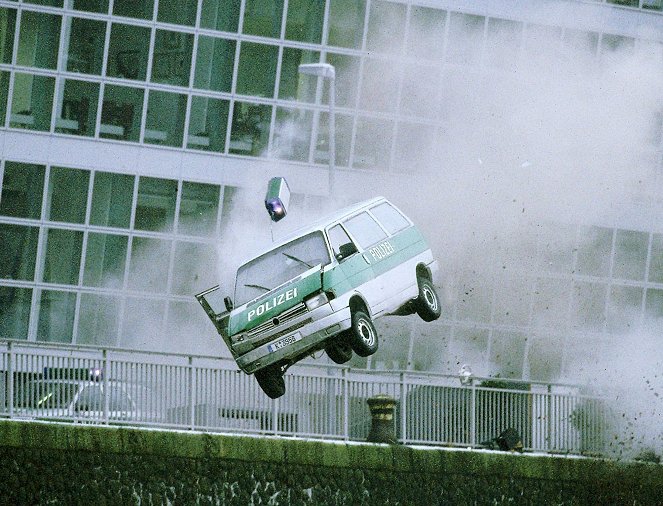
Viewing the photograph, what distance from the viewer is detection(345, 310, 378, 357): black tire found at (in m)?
22.8

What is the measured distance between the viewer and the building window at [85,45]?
37.2 metres

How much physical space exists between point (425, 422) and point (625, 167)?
16.9 metres

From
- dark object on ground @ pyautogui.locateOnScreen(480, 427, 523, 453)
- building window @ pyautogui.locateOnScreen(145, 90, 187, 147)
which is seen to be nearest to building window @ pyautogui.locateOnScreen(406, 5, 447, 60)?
building window @ pyautogui.locateOnScreen(145, 90, 187, 147)

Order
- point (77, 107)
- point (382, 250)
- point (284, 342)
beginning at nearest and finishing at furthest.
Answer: point (284, 342), point (382, 250), point (77, 107)

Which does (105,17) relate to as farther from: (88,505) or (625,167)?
(88,505)

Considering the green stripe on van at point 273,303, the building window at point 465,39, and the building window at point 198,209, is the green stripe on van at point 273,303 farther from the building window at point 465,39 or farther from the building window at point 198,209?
the building window at point 465,39

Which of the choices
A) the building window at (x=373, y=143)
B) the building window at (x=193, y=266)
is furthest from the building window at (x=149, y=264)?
the building window at (x=373, y=143)

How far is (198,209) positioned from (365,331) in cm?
1541

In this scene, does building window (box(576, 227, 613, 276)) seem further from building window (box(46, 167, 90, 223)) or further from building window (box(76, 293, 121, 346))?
building window (box(46, 167, 90, 223))

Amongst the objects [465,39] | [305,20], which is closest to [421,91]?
[465,39]

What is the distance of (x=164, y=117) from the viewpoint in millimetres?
37625

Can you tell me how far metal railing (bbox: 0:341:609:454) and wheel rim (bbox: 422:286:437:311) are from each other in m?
1.23

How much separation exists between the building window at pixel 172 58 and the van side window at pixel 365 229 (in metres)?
14.2

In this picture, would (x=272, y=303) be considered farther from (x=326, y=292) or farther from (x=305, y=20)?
(x=305, y=20)
